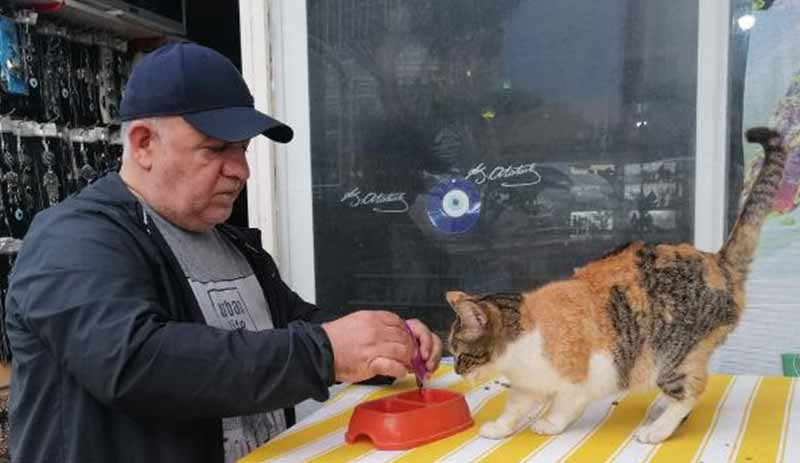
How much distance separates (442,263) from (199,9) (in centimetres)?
117

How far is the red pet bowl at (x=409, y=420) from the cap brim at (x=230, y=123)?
42cm

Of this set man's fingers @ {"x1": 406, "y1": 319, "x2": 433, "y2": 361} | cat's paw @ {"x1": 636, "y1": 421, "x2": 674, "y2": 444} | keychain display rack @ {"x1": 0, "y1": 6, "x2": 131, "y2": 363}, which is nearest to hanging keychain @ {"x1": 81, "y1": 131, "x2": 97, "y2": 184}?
keychain display rack @ {"x1": 0, "y1": 6, "x2": 131, "y2": 363}

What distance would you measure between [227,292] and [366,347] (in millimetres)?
333

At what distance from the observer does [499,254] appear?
6.44 ft

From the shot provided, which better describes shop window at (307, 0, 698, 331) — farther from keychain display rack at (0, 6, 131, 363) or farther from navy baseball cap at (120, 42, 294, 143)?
navy baseball cap at (120, 42, 294, 143)

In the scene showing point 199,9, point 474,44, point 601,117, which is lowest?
point 601,117

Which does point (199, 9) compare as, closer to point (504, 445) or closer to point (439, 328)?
point (439, 328)

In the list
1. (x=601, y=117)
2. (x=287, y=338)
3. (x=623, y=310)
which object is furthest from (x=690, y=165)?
(x=287, y=338)

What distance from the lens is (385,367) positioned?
90 cm

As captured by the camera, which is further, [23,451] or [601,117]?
[601,117]

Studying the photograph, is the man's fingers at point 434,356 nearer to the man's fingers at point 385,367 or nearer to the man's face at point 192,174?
the man's fingers at point 385,367

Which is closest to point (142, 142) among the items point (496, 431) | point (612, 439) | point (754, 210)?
point (496, 431)

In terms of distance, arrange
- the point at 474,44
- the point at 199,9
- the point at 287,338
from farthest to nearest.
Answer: the point at 199,9 → the point at 474,44 → the point at 287,338

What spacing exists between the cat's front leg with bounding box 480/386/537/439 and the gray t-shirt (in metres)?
0.36
